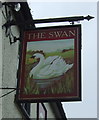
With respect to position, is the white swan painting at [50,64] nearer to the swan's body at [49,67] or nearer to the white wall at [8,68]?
the swan's body at [49,67]

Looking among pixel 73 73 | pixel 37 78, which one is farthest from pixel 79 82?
pixel 37 78

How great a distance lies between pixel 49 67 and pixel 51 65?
0.22 ft

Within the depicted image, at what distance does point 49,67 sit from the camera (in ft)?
27.2

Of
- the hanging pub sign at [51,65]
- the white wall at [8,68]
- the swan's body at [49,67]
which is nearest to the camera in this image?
the hanging pub sign at [51,65]

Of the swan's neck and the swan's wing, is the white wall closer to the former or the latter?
the swan's neck

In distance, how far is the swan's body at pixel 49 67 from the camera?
26.9 feet

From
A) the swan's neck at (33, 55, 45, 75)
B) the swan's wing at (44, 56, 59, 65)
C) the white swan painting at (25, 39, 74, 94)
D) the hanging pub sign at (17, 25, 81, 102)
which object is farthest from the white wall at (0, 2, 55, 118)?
the swan's wing at (44, 56, 59, 65)

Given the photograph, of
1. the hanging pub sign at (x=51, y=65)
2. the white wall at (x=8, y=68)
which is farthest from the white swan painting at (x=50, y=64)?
the white wall at (x=8, y=68)

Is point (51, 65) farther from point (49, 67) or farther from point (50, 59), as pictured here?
point (50, 59)

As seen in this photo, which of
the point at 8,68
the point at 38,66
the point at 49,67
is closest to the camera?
the point at 49,67

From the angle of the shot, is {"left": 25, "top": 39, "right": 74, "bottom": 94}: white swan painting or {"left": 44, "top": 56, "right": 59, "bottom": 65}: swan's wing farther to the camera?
{"left": 44, "top": 56, "right": 59, "bottom": 65}: swan's wing

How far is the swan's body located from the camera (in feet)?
26.9

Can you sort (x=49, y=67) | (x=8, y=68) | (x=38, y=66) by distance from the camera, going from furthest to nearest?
(x=8, y=68) → (x=38, y=66) → (x=49, y=67)

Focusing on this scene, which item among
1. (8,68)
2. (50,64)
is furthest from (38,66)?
(8,68)
